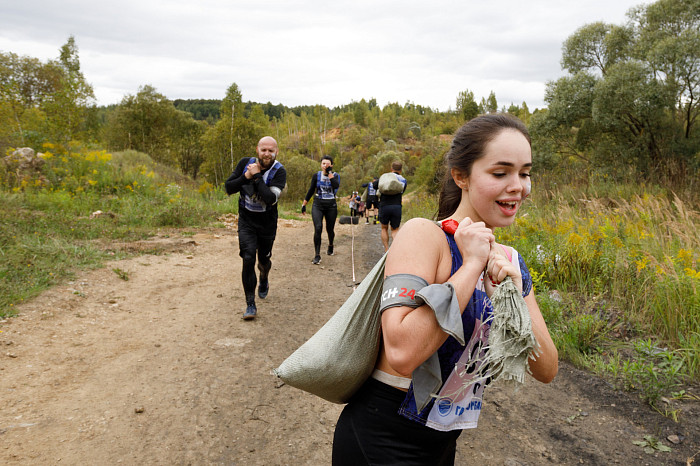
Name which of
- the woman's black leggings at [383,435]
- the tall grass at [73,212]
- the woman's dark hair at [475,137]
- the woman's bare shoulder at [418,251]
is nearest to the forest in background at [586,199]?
the tall grass at [73,212]

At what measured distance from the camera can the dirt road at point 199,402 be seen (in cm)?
307

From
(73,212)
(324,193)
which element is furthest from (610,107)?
(73,212)

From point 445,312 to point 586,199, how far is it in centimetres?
966

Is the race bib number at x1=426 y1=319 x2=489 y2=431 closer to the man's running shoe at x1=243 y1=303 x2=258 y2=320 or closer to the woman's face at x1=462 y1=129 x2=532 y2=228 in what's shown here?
the woman's face at x1=462 y1=129 x2=532 y2=228

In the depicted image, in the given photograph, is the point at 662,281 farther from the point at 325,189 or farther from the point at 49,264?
the point at 49,264

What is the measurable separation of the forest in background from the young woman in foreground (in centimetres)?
58

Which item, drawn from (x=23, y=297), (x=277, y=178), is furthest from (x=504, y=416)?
(x=23, y=297)

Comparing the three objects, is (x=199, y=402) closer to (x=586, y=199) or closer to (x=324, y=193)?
(x=324, y=193)

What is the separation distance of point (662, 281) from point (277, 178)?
484 cm

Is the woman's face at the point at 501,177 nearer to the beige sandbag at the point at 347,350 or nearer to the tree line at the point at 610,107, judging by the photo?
the beige sandbag at the point at 347,350

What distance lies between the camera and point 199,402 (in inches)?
146

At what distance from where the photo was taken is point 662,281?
15.4ft

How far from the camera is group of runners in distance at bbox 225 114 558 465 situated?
107 cm

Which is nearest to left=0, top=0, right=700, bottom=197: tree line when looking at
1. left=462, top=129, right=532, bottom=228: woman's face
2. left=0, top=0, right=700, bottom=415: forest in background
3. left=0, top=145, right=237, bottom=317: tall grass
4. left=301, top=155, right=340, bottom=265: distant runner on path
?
left=0, top=0, right=700, bottom=415: forest in background
